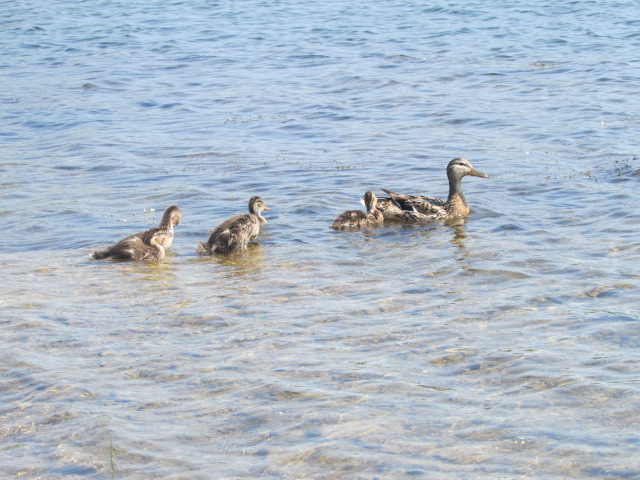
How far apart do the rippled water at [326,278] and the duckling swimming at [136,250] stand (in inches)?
6.2

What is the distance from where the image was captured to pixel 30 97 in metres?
20.6

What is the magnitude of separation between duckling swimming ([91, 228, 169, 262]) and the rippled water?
0.51 ft

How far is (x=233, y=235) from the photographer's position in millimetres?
10234

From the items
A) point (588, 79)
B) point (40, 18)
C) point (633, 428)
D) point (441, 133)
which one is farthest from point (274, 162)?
point (40, 18)

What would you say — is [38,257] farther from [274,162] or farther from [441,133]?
[441,133]

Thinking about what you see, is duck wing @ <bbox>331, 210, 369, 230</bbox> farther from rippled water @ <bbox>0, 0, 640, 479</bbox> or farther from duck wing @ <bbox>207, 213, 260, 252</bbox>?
duck wing @ <bbox>207, 213, 260, 252</bbox>

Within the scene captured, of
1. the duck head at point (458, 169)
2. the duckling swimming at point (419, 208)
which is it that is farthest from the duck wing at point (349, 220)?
the duck head at point (458, 169)

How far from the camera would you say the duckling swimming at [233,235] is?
1024 centimetres

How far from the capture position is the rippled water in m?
5.48

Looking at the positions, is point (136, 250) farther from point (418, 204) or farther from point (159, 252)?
point (418, 204)

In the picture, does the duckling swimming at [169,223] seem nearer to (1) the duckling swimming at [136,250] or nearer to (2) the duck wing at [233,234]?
(1) the duckling swimming at [136,250]

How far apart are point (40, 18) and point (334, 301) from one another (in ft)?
93.4

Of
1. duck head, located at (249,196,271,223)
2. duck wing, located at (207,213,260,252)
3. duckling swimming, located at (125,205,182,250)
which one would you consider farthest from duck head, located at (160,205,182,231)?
duck head, located at (249,196,271,223)

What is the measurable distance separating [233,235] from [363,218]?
69.7 inches
